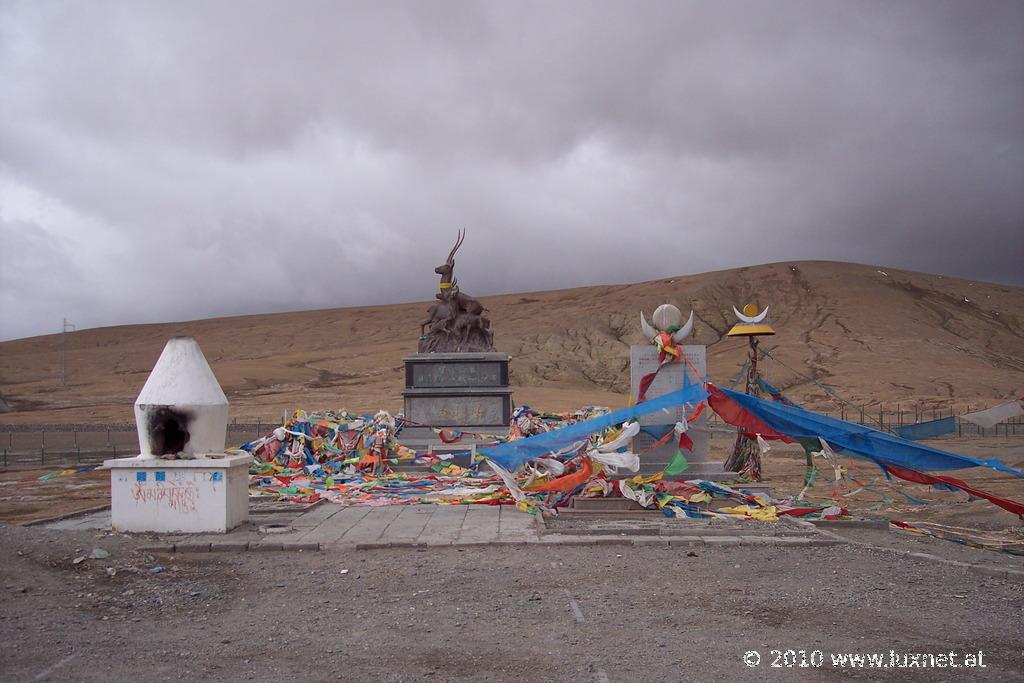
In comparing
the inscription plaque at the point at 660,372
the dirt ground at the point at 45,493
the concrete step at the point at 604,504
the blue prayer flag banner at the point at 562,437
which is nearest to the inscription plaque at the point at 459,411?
the inscription plaque at the point at 660,372

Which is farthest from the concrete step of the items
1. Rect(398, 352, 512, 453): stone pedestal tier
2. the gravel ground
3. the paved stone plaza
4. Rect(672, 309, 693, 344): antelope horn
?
Rect(398, 352, 512, 453): stone pedestal tier

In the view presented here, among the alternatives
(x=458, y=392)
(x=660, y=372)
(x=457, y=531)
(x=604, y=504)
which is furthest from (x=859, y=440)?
(x=458, y=392)

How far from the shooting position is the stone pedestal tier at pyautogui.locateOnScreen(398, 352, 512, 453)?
64.4 feet

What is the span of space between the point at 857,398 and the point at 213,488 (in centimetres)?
3946

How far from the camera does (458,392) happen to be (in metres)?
19.6

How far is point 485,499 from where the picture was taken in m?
12.0

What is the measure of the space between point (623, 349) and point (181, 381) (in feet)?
168

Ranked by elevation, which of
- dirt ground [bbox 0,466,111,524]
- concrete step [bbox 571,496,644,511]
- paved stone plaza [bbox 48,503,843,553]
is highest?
concrete step [bbox 571,496,644,511]

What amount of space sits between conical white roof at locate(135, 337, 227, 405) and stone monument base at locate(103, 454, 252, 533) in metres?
0.77

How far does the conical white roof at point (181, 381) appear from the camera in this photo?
9680 mm

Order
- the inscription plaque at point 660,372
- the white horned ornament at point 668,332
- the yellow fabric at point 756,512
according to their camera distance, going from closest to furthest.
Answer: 1. the yellow fabric at point 756,512
2. the white horned ornament at point 668,332
3. the inscription plaque at point 660,372

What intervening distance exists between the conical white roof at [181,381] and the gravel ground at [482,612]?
1.78 metres

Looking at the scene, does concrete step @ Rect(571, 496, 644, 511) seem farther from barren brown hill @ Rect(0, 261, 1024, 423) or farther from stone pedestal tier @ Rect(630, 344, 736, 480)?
barren brown hill @ Rect(0, 261, 1024, 423)

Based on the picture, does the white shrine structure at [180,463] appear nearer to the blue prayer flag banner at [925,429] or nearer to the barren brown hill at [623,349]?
the blue prayer flag banner at [925,429]
